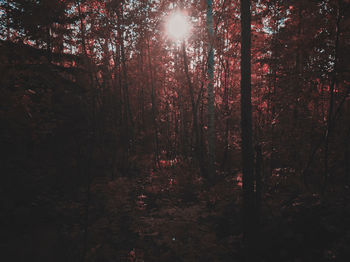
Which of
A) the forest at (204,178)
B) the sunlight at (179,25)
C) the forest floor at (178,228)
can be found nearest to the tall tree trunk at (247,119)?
the forest at (204,178)

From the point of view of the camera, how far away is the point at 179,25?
970cm

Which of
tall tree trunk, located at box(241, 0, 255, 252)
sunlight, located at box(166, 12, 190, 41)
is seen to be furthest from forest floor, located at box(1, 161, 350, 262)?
sunlight, located at box(166, 12, 190, 41)

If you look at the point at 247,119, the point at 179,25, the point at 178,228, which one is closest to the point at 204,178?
the point at 178,228

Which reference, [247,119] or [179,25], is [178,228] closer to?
[247,119]

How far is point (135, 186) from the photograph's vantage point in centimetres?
952

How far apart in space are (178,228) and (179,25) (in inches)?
345

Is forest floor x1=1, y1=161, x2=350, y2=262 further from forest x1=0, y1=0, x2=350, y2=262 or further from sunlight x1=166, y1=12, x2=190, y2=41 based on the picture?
sunlight x1=166, y1=12, x2=190, y2=41

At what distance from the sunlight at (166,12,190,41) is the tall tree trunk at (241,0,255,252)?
538cm

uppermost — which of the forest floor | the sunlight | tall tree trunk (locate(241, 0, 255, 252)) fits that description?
the sunlight

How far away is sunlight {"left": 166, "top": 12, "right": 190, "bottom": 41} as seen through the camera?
948 cm

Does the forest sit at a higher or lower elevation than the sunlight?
lower

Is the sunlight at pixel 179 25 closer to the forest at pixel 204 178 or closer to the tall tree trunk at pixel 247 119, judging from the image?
the forest at pixel 204 178

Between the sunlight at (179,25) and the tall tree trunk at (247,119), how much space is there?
538 cm

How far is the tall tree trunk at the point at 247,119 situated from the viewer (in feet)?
14.8
